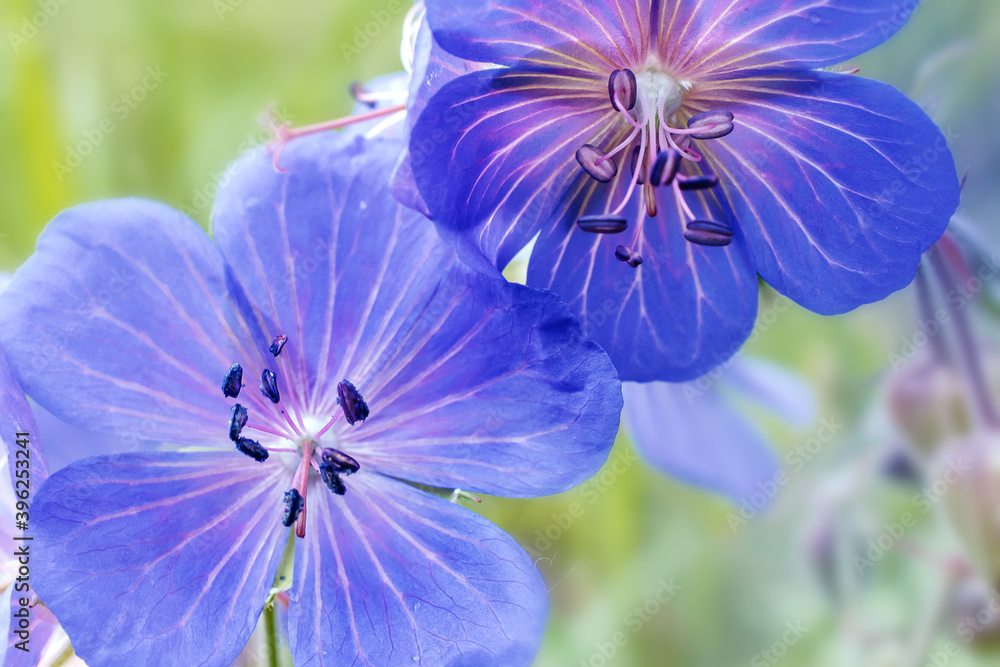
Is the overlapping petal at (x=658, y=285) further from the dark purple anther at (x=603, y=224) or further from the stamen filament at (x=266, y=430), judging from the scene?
the stamen filament at (x=266, y=430)

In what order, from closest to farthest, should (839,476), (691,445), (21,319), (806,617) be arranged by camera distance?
(21,319) < (691,445) < (839,476) < (806,617)

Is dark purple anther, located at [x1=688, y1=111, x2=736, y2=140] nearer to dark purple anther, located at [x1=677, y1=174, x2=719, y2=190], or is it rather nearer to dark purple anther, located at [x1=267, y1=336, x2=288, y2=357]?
dark purple anther, located at [x1=677, y1=174, x2=719, y2=190]

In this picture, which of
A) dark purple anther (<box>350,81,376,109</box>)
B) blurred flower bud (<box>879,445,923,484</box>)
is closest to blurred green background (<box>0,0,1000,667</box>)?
Answer: blurred flower bud (<box>879,445,923,484</box>)

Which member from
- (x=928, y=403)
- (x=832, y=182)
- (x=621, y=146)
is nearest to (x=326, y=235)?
(x=621, y=146)

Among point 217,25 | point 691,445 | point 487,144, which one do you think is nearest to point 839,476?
point 691,445

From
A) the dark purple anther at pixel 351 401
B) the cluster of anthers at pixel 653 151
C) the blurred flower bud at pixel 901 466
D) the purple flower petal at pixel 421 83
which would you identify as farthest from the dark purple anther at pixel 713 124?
the blurred flower bud at pixel 901 466

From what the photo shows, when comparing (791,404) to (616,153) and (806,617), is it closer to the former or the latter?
(806,617)
